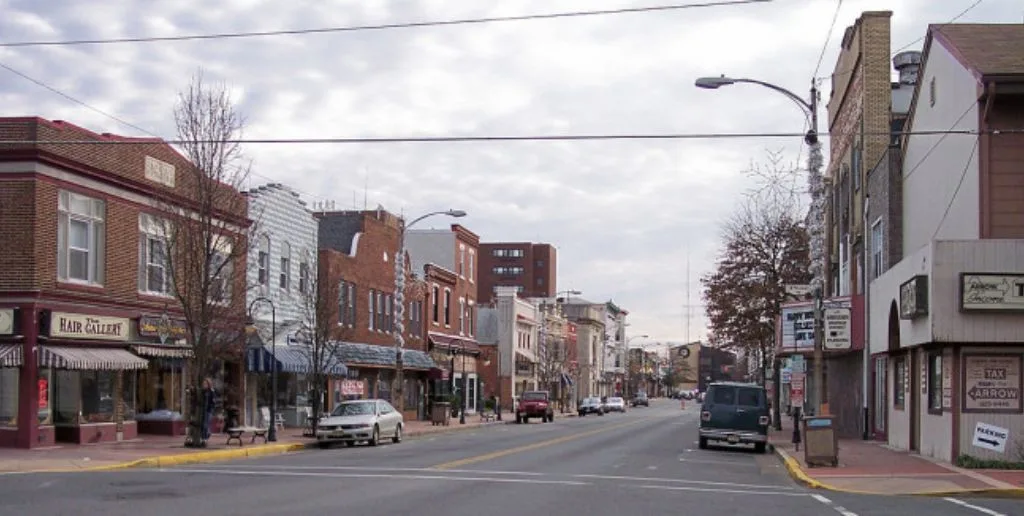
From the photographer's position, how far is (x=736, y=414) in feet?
110

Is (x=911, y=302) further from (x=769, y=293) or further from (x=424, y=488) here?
(x=769, y=293)

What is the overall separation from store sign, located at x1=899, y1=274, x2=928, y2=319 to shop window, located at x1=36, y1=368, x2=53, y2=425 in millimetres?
20624

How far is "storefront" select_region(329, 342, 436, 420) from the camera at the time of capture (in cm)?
4903

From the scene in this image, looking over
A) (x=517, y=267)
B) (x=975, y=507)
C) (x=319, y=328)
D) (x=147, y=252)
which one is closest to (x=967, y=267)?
(x=975, y=507)

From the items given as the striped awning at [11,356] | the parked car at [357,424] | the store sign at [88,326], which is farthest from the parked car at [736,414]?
the striped awning at [11,356]

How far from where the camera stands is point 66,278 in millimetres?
29797

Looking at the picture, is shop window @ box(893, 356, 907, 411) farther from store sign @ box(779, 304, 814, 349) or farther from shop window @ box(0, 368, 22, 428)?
shop window @ box(0, 368, 22, 428)

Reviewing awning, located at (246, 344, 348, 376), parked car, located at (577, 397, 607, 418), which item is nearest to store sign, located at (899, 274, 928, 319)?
awning, located at (246, 344, 348, 376)

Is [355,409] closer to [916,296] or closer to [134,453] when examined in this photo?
[134,453]

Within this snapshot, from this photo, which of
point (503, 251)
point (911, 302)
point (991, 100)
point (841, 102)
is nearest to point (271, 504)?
point (911, 302)

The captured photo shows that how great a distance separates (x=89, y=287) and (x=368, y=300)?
21819mm

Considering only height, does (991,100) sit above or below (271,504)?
above

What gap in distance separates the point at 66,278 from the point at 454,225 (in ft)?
133

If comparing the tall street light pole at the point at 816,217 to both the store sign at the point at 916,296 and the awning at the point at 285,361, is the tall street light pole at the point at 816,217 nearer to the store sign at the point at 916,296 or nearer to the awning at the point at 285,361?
the store sign at the point at 916,296
